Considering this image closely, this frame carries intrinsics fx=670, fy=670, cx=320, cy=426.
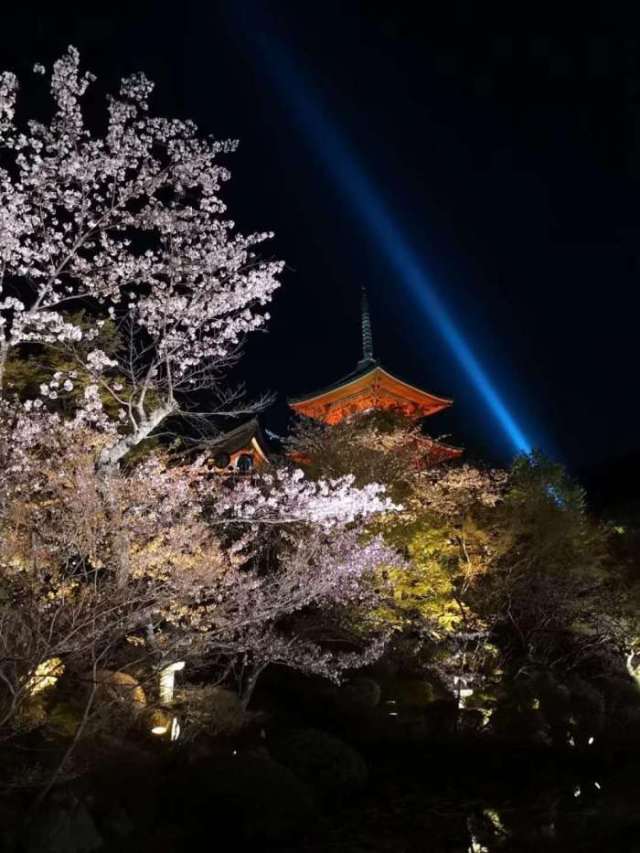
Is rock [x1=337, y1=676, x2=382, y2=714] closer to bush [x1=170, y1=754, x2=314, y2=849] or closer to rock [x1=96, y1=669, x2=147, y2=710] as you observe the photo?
bush [x1=170, y1=754, x2=314, y2=849]

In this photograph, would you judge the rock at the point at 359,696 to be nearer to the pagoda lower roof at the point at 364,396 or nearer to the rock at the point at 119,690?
the rock at the point at 119,690

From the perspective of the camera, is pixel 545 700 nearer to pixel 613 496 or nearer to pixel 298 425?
pixel 298 425

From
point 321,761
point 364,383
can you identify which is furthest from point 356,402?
point 321,761

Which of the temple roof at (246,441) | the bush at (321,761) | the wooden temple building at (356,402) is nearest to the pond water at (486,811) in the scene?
the bush at (321,761)

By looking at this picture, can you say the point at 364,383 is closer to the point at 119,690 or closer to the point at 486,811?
the point at 486,811

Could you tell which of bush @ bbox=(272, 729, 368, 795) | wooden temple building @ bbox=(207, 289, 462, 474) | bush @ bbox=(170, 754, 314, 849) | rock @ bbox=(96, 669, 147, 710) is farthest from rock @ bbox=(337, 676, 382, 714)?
wooden temple building @ bbox=(207, 289, 462, 474)

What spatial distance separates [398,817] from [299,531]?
220 inches

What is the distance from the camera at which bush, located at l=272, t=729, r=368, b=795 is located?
10.2 metres

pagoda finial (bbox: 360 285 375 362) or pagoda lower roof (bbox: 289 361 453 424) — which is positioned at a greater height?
pagoda finial (bbox: 360 285 375 362)

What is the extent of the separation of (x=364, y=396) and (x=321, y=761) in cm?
2110

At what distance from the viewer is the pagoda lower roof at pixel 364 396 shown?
97.0ft

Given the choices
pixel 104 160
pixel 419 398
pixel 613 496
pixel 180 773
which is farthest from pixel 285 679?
pixel 613 496

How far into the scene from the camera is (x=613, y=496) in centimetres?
4053

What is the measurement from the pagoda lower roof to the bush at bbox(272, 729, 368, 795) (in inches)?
761
